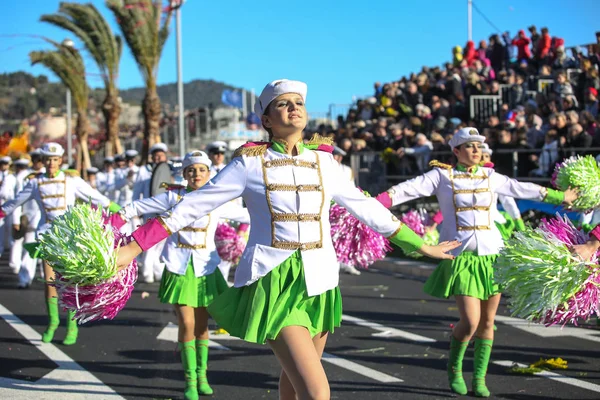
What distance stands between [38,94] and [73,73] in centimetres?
6484

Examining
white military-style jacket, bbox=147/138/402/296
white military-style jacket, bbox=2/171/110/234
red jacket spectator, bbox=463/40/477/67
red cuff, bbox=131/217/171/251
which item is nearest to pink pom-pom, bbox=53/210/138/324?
red cuff, bbox=131/217/171/251

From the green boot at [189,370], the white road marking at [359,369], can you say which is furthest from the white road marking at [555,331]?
the green boot at [189,370]

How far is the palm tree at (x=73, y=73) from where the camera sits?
33219 mm

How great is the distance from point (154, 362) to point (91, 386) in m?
0.95

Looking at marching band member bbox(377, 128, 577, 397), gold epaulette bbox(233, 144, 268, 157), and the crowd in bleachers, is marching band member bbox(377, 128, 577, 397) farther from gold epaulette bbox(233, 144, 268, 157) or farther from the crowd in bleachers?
the crowd in bleachers

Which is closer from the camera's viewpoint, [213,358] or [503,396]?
[503,396]

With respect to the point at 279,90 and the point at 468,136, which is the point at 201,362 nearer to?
the point at 468,136

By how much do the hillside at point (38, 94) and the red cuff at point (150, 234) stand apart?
72696 millimetres

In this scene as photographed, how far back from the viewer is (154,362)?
7598 mm

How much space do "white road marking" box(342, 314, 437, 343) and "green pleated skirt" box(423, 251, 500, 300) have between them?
2.12 meters

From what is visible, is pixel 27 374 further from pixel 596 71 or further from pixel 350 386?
pixel 596 71

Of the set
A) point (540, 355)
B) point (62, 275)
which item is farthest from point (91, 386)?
point (540, 355)

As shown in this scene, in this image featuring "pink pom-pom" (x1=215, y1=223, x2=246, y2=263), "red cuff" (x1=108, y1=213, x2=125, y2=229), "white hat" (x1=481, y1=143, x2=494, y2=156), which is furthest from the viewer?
"pink pom-pom" (x1=215, y1=223, x2=246, y2=263)

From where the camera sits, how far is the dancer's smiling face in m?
6.49
